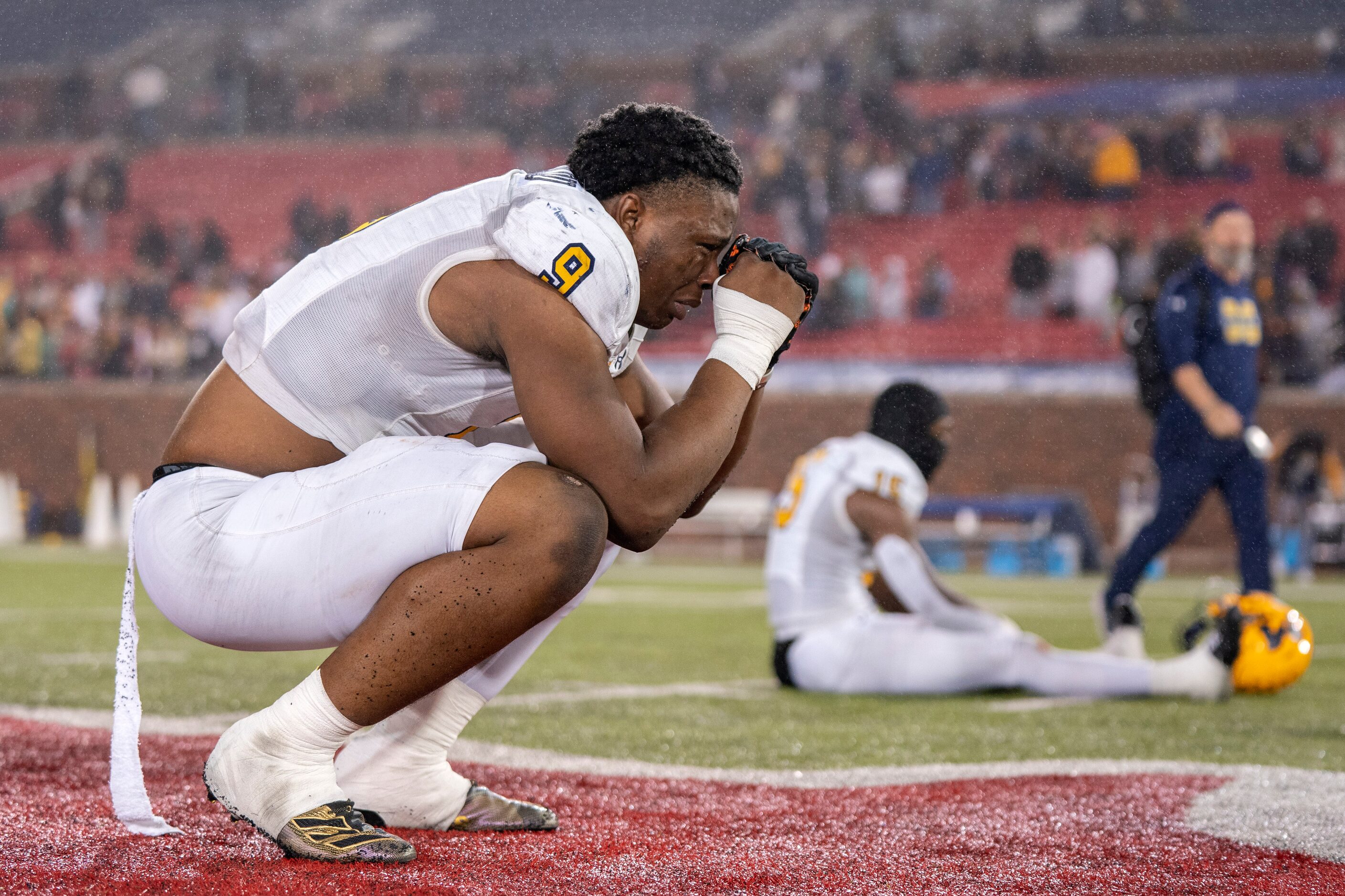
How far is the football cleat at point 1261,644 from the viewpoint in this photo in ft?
15.5

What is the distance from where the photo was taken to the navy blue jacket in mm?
5879

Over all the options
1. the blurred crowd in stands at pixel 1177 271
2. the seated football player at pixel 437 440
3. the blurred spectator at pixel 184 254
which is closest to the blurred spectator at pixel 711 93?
the blurred crowd in stands at pixel 1177 271

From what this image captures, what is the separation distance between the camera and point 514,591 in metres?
2.14

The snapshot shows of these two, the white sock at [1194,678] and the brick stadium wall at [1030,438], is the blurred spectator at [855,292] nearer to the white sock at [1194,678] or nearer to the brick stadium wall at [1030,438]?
the brick stadium wall at [1030,438]

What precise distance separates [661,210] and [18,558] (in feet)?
41.4

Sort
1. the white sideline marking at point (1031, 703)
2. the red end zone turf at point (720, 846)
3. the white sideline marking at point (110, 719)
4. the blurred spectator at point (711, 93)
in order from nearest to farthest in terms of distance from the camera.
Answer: the red end zone turf at point (720, 846), the white sideline marking at point (110, 719), the white sideline marking at point (1031, 703), the blurred spectator at point (711, 93)

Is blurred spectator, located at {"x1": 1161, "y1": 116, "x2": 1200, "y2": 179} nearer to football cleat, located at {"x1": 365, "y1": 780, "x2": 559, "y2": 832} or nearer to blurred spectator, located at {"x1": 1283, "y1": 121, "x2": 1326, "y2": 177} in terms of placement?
blurred spectator, located at {"x1": 1283, "y1": 121, "x2": 1326, "y2": 177}

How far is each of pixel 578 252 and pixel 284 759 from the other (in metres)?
0.88

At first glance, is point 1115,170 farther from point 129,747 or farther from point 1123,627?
point 129,747

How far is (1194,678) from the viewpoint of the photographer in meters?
4.64

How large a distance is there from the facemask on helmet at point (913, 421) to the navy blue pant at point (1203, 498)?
1.20 metres

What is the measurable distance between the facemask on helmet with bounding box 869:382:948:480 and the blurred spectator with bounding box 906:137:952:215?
14799mm

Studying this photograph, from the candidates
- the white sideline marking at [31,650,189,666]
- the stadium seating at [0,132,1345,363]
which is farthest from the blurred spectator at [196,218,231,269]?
the white sideline marking at [31,650,189,666]

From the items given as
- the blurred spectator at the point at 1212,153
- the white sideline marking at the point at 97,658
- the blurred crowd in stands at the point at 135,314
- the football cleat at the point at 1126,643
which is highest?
the blurred spectator at the point at 1212,153
